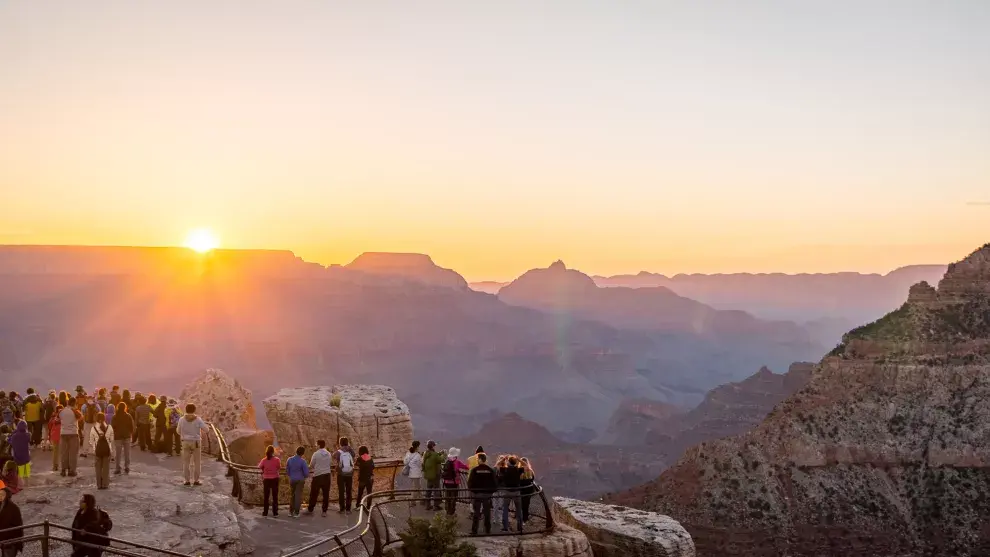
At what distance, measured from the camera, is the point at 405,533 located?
14852mm

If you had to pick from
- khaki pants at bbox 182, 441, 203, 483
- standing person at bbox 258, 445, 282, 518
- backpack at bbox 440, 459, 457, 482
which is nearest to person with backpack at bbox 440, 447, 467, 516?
backpack at bbox 440, 459, 457, 482

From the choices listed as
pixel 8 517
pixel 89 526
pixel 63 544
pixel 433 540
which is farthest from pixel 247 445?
pixel 89 526

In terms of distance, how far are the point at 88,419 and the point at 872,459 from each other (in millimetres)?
60060

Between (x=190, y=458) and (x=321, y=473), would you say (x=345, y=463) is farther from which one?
(x=190, y=458)

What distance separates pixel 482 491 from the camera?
16250 millimetres

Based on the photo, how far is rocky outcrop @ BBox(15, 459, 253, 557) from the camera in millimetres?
14680

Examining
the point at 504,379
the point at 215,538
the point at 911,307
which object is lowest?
the point at 504,379

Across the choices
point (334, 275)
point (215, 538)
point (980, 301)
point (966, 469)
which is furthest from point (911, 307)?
point (334, 275)

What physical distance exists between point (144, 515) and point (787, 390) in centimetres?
13577

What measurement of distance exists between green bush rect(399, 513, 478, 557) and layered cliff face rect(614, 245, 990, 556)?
45.7m

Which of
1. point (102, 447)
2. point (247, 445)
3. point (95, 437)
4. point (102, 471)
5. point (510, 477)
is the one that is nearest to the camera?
point (510, 477)

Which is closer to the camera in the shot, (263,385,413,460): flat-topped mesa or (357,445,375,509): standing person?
(357,445,375,509): standing person

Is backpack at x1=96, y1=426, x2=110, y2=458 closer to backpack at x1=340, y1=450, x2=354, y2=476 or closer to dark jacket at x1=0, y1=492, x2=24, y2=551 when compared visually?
dark jacket at x1=0, y1=492, x2=24, y2=551

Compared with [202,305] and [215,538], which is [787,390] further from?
[215,538]
